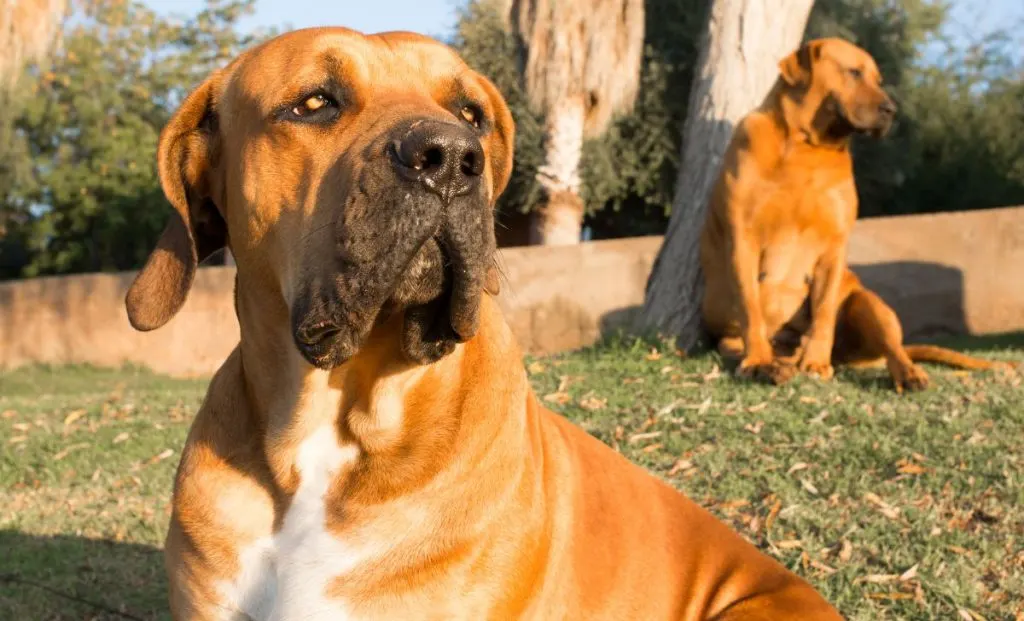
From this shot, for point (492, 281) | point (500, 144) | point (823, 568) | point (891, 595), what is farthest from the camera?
point (823, 568)

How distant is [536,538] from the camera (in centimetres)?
267

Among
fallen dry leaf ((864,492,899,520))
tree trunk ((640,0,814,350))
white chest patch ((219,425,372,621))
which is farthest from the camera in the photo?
tree trunk ((640,0,814,350))

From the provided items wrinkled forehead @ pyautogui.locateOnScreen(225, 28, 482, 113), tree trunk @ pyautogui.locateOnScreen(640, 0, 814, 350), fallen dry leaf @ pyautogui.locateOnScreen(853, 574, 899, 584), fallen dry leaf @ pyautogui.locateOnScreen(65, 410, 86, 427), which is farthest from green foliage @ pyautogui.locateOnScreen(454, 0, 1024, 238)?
wrinkled forehead @ pyautogui.locateOnScreen(225, 28, 482, 113)

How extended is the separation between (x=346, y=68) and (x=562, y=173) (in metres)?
13.0

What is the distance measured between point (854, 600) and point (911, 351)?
4.25 m

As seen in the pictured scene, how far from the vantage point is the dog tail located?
24.2 feet

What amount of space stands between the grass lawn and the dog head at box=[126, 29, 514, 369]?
1869mm

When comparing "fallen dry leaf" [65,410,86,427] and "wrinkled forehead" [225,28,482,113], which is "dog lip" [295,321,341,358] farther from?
"fallen dry leaf" [65,410,86,427]

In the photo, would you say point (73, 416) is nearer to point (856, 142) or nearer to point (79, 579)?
point (79, 579)

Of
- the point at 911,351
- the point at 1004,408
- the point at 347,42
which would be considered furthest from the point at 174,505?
the point at 911,351

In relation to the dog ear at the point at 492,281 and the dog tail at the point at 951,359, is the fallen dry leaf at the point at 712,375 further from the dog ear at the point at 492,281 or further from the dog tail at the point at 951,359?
the dog ear at the point at 492,281

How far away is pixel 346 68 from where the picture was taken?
2686mm

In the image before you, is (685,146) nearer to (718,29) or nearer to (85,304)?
(718,29)

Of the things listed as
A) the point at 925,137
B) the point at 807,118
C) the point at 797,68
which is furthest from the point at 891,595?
the point at 925,137
